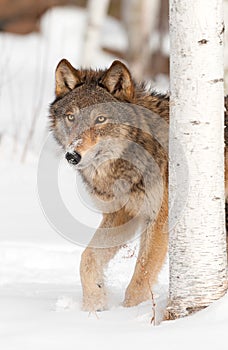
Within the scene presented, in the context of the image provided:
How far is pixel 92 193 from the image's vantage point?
15.2 feet

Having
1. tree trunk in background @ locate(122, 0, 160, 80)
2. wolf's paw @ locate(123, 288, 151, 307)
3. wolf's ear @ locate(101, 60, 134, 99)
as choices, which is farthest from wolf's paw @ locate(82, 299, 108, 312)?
tree trunk in background @ locate(122, 0, 160, 80)

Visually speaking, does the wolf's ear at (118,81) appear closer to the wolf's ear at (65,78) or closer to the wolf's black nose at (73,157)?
the wolf's ear at (65,78)

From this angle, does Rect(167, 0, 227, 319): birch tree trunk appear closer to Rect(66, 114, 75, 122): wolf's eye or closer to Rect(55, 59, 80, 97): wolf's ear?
Rect(66, 114, 75, 122): wolf's eye

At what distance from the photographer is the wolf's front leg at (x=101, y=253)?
4406 mm

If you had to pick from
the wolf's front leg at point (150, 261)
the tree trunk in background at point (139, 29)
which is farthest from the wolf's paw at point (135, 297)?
the tree trunk in background at point (139, 29)

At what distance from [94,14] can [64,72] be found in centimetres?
1022

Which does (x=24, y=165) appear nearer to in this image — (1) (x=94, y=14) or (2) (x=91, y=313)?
(2) (x=91, y=313)

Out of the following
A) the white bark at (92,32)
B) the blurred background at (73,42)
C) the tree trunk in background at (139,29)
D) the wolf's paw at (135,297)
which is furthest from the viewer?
the tree trunk in background at (139,29)

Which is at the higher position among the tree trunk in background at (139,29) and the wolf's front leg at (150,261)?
the tree trunk in background at (139,29)

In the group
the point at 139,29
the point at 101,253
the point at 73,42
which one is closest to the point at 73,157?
the point at 101,253

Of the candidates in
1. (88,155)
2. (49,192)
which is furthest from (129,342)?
(49,192)

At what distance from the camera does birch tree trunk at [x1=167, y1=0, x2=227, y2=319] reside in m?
3.29

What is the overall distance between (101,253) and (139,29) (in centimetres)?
1149

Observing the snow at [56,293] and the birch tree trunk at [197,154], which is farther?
the birch tree trunk at [197,154]
